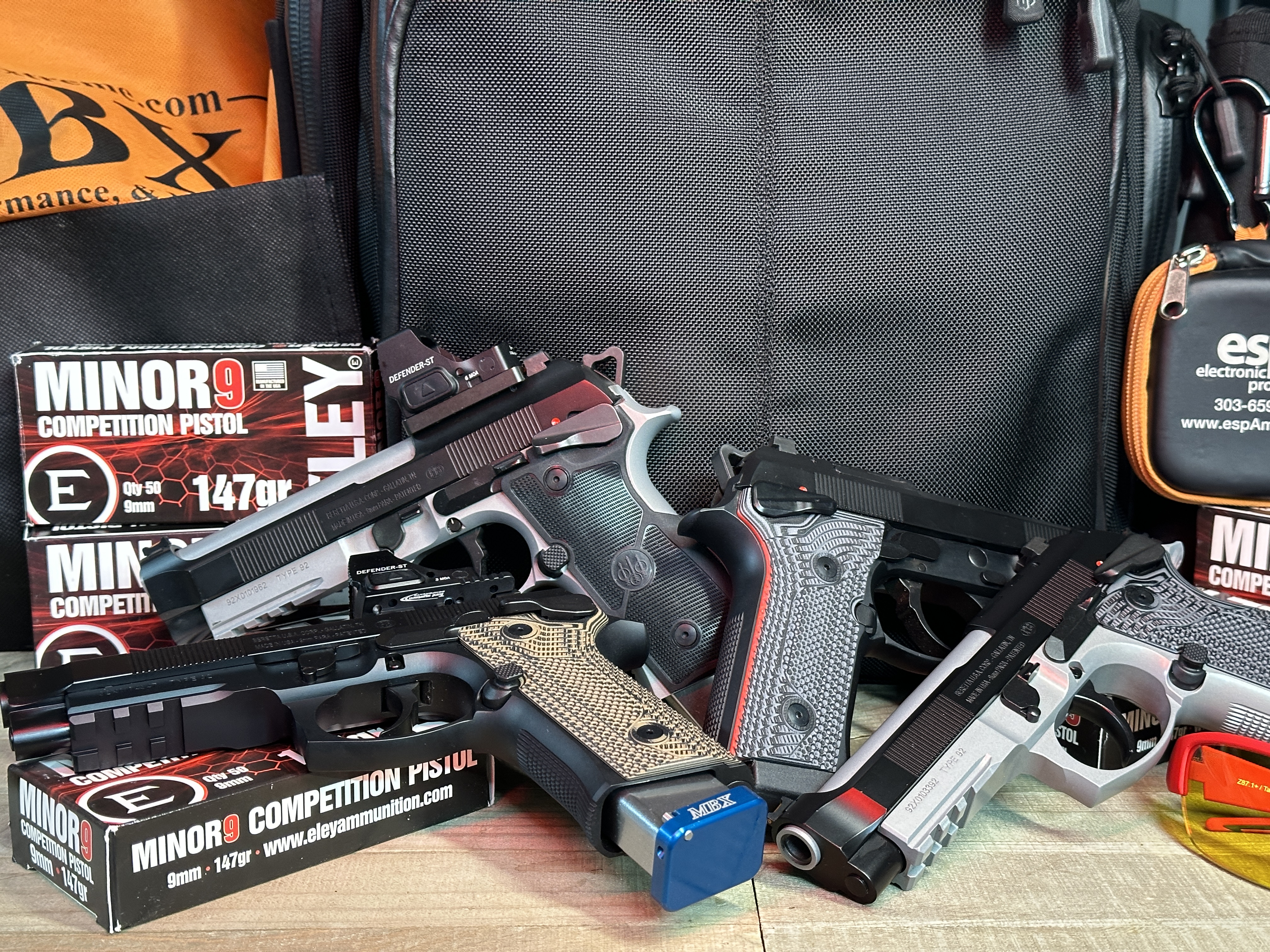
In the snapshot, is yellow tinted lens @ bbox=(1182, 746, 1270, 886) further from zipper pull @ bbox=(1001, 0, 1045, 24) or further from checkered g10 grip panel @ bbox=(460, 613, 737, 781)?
zipper pull @ bbox=(1001, 0, 1045, 24)

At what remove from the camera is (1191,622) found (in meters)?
1.21

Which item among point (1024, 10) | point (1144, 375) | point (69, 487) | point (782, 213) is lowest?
point (69, 487)

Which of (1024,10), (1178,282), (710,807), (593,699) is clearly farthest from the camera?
(1178,282)

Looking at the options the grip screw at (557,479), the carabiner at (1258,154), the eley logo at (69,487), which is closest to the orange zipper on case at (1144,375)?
the carabiner at (1258,154)

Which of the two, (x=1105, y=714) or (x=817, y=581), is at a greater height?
(x=817, y=581)

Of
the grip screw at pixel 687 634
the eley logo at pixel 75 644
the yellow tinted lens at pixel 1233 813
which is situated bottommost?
the yellow tinted lens at pixel 1233 813

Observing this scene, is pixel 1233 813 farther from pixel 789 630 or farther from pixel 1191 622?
pixel 789 630

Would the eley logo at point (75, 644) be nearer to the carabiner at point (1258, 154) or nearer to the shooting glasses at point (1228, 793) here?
the shooting glasses at point (1228, 793)

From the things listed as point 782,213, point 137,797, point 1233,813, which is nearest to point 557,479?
point 782,213

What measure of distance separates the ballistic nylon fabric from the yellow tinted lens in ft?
1.85

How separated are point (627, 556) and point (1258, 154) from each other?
3.95 feet

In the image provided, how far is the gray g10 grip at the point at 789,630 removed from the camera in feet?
3.93

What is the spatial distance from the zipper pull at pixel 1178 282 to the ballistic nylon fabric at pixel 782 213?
9cm

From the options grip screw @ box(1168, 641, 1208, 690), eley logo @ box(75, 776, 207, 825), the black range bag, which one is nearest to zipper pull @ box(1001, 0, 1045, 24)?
the black range bag
